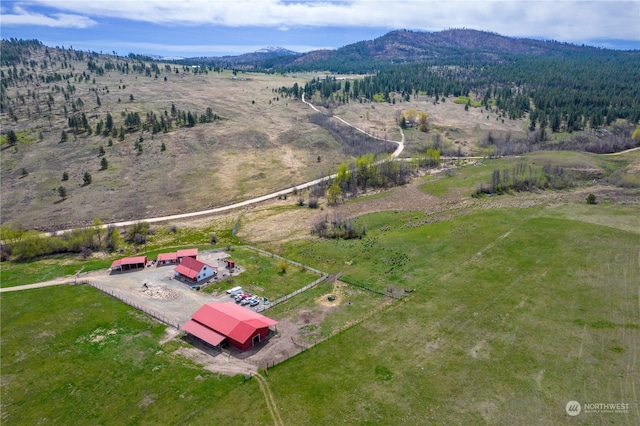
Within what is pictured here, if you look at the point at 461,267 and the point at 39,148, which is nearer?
the point at 461,267

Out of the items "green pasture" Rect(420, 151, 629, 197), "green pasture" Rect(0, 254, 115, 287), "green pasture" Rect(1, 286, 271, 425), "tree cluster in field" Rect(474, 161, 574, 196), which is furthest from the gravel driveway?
"tree cluster in field" Rect(474, 161, 574, 196)

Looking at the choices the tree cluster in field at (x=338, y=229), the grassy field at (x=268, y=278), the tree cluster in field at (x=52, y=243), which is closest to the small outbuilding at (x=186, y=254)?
the grassy field at (x=268, y=278)

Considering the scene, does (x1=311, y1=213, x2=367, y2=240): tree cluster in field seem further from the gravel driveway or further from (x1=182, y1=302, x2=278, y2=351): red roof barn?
(x1=182, y1=302, x2=278, y2=351): red roof barn

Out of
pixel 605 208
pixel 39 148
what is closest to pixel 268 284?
pixel 605 208

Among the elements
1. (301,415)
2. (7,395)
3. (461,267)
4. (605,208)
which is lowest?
(7,395)

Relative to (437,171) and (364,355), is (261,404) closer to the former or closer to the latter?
Result: (364,355)

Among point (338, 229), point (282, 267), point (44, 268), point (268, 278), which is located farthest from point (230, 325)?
point (44, 268)

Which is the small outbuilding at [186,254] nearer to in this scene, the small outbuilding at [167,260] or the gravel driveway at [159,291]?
the small outbuilding at [167,260]
